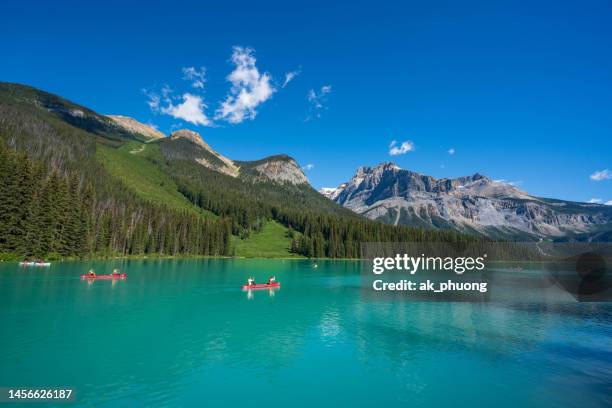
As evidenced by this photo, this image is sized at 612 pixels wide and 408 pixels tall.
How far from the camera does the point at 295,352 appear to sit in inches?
1361

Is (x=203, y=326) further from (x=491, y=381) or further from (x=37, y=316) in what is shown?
(x=491, y=381)

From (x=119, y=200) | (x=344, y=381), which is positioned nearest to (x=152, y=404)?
(x=344, y=381)

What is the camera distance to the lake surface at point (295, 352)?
977 inches

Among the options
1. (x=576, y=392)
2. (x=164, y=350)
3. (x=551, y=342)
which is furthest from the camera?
(x=551, y=342)

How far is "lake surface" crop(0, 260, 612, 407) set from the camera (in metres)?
24.8

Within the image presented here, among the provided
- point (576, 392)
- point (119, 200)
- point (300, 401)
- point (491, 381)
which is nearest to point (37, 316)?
point (300, 401)

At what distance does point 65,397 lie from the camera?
866 inches

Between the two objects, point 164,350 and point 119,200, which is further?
point 119,200

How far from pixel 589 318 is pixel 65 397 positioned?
6812cm

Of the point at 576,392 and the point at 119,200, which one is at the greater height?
the point at 119,200

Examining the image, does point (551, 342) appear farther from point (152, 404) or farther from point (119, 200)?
point (119, 200)

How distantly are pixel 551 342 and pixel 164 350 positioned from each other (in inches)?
1601

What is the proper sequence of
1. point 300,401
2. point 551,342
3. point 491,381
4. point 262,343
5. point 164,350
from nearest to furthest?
point 300,401 → point 491,381 → point 164,350 → point 262,343 → point 551,342

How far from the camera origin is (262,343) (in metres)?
36.8
